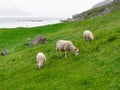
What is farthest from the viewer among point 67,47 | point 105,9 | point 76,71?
point 105,9

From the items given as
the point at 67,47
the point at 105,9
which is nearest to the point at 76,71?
the point at 67,47

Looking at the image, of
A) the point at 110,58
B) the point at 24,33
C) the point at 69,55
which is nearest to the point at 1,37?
the point at 24,33

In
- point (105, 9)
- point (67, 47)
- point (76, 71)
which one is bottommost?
point (76, 71)

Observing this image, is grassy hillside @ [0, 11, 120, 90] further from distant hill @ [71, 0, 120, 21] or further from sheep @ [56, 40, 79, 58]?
distant hill @ [71, 0, 120, 21]

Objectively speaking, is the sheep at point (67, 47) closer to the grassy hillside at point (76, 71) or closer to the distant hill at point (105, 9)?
the grassy hillside at point (76, 71)

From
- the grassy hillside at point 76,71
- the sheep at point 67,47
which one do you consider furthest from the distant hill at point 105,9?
the sheep at point 67,47

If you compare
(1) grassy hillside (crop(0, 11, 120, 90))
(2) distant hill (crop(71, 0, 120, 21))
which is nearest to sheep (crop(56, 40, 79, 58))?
(1) grassy hillside (crop(0, 11, 120, 90))

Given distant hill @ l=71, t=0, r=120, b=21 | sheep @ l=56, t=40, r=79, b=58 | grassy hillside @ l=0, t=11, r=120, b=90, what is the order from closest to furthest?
grassy hillside @ l=0, t=11, r=120, b=90 → sheep @ l=56, t=40, r=79, b=58 → distant hill @ l=71, t=0, r=120, b=21

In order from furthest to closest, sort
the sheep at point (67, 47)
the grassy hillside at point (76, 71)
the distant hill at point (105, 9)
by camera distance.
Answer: the distant hill at point (105, 9)
the sheep at point (67, 47)
the grassy hillside at point (76, 71)

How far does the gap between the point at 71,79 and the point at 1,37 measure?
167 ft

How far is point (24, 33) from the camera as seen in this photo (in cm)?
7544

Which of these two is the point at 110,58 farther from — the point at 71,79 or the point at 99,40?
the point at 99,40

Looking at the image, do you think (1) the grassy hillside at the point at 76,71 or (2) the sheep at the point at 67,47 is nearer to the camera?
(1) the grassy hillside at the point at 76,71

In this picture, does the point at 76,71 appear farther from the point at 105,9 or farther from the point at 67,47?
the point at 105,9
